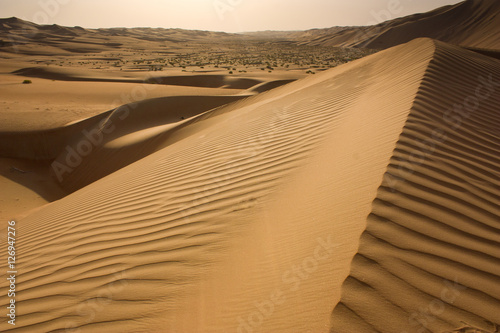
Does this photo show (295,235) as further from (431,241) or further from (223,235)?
(431,241)

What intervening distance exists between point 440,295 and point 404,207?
74 cm

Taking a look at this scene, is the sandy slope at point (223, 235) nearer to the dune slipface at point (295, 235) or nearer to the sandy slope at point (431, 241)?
the dune slipface at point (295, 235)

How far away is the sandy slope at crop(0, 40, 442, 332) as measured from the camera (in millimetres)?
1953

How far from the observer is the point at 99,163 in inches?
320

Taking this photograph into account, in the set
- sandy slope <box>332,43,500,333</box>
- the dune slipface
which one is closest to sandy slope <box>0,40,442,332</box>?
the dune slipface

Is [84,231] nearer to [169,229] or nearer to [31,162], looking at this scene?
[169,229]

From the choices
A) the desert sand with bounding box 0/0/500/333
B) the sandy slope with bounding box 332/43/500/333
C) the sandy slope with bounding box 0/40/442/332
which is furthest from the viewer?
the sandy slope with bounding box 0/40/442/332

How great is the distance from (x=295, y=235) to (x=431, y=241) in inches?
33.5

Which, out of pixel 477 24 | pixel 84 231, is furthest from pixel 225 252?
pixel 477 24

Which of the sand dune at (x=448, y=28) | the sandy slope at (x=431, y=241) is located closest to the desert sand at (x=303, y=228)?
the sandy slope at (x=431, y=241)

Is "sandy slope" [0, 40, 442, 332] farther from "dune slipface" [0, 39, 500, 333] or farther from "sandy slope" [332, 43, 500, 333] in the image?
"sandy slope" [332, 43, 500, 333]

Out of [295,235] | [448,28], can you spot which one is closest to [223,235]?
[295,235]

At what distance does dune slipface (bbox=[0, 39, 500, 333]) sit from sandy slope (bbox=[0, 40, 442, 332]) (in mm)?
12

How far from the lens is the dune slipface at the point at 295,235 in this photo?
1804mm
